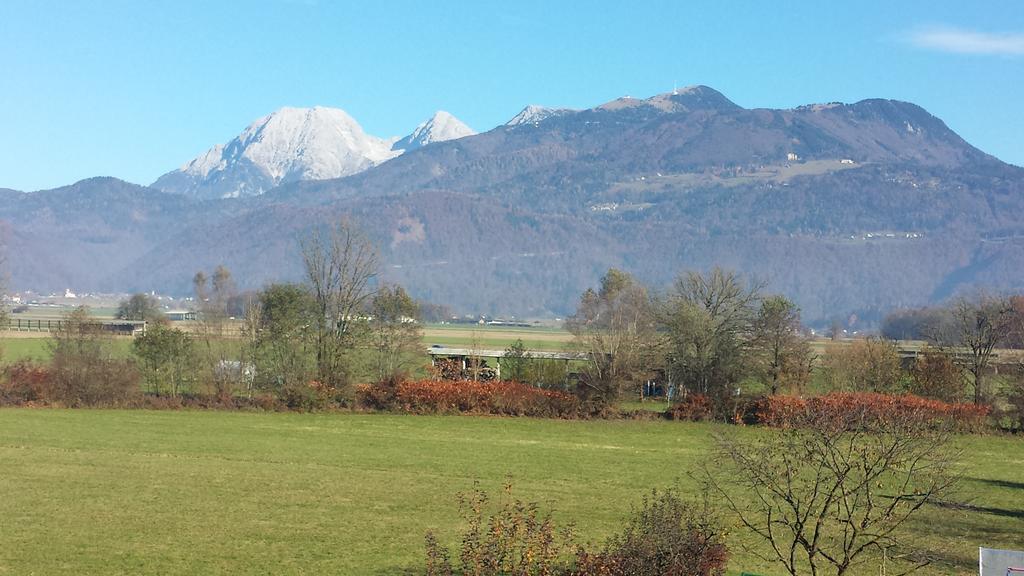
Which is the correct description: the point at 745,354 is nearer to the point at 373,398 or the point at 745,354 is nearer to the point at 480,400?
the point at 480,400

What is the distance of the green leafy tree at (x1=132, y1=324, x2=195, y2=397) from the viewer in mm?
45875

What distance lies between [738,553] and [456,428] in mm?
21421

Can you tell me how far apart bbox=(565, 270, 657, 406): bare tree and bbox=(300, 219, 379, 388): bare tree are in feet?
35.2

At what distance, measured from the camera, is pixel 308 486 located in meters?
23.7

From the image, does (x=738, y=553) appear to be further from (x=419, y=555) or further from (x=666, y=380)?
(x=666, y=380)

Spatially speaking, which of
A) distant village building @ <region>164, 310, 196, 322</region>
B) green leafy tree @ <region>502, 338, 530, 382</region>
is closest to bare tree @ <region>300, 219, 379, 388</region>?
green leafy tree @ <region>502, 338, 530, 382</region>

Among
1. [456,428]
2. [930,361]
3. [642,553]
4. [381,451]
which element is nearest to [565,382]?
[456,428]

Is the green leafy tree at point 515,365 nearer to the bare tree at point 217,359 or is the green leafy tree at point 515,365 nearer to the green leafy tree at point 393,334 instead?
the green leafy tree at point 393,334

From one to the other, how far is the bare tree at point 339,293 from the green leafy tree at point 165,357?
5.94 m

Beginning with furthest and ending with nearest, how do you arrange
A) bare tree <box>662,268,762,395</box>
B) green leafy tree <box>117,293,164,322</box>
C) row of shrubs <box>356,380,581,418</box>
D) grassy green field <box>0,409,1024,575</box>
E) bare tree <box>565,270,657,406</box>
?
green leafy tree <box>117,293,164,322</box>, bare tree <box>662,268,762,395</box>, bare tree <box>565,270,657,406</box>, row of shrubs <box>356,380,581,418</box>, grassy green field <box>0,409,1024,575</box>

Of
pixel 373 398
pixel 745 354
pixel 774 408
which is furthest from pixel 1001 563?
pixel 745 354

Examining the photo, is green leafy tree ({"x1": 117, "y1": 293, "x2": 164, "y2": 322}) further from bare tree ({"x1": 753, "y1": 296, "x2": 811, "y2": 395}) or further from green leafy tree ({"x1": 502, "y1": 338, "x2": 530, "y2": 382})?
bare tree ({"x1": 753, "y1": 296, "x2": 811, "y2": 395})

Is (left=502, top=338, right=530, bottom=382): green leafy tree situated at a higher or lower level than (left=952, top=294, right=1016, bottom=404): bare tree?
lower

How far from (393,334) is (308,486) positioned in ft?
100.0
